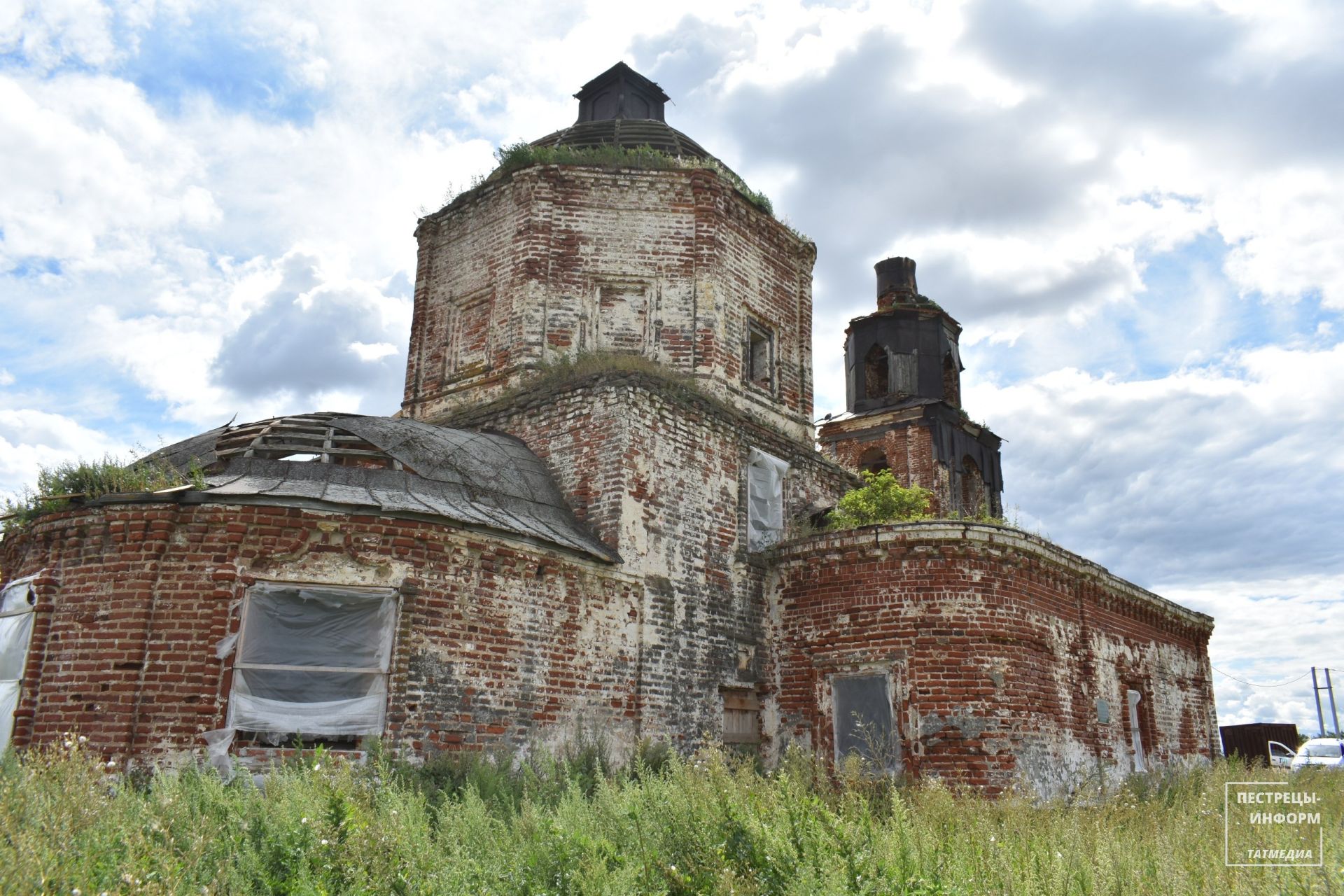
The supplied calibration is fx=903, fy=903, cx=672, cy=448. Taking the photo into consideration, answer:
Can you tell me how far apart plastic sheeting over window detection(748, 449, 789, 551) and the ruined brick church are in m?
0.05

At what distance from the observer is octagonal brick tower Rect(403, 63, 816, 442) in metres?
12.5

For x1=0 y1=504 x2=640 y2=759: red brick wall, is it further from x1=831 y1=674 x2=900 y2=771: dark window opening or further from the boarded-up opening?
the boarded-up opening

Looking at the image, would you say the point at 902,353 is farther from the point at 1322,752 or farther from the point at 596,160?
the point at 1322,752

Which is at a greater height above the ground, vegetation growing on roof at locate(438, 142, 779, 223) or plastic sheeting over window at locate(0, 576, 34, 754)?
vegetation growing on roof at locate(438, 142, 779, 223)

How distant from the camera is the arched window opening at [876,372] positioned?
2262cm

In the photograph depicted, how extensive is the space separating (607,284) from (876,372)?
11906 mm

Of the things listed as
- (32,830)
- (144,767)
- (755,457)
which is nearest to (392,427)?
(144,767)

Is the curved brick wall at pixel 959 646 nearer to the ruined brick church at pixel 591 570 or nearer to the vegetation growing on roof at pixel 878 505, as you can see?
the ruined brick church at pixel 591 570

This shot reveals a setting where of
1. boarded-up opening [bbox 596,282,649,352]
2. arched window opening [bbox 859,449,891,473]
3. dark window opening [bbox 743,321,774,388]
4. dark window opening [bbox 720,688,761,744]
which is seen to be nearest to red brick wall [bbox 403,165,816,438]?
boarded-up opening [bbox 596,282,649,352]

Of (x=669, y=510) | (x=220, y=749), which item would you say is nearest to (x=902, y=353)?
(x=669, y=510)

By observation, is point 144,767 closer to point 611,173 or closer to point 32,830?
point 32,830

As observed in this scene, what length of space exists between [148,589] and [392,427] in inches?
117

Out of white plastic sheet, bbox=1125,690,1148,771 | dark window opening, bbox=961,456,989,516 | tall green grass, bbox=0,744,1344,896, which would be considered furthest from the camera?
dark window opening, bbox=961,456,989,516

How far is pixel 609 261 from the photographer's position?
1272cm
